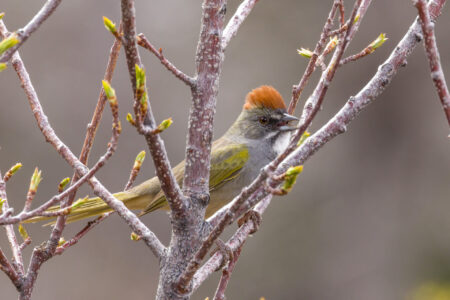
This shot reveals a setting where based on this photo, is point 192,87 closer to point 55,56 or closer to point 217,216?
point 217,216

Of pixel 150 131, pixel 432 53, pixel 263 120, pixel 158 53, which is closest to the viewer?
pixel 432 53

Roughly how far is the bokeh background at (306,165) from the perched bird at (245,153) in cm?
376

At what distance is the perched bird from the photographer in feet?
16.4

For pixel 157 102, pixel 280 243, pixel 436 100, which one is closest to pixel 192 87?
pixel 157 102

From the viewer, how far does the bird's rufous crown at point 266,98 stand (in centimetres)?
508

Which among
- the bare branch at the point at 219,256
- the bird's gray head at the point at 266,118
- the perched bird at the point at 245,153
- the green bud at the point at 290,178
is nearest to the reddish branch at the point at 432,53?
the green bud at the point at 290,178

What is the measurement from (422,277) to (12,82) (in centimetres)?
670

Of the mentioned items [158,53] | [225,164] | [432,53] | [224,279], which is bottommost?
[224,279]

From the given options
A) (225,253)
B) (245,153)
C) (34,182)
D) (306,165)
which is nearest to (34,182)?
(34,182)

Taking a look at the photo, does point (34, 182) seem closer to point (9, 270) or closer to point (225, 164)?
point (9, 270)

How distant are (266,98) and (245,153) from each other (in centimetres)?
50

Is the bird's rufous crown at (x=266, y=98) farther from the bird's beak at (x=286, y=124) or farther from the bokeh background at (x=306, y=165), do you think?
the bokeh background at (x=306, y=165)

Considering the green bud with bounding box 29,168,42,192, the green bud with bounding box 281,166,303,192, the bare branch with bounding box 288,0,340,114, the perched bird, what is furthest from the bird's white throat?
the green bud with bounding box 281,166,303,192

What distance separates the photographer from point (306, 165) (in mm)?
9969
